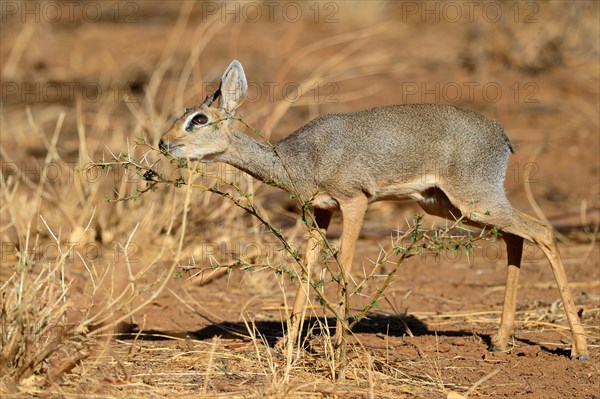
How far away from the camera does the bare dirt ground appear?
5.33 m

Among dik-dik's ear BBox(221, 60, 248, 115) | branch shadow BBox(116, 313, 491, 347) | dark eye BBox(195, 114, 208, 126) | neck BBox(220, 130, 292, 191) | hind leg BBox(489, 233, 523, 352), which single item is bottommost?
branch shadow BBox(116, 313, 491, 347)

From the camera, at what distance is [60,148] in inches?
461

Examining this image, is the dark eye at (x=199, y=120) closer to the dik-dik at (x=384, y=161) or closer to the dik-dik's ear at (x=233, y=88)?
the dik-dik at (x=384, y=161)

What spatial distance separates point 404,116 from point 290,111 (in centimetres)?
714

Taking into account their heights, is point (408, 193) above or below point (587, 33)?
below

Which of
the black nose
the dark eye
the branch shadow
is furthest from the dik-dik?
the branch shadow

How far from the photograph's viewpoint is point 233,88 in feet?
20.0

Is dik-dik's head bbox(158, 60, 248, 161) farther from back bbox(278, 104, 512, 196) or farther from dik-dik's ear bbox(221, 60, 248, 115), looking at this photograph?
back bbox(278, 104, 512, 196)

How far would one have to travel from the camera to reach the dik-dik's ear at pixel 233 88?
6.04 metres

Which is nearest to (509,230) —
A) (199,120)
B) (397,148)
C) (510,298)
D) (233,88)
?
(510,298)

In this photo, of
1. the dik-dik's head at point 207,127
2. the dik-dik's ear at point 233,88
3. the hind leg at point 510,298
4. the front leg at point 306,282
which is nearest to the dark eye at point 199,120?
the dik-dik's head at point 207,127

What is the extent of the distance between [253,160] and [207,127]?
1.18ft

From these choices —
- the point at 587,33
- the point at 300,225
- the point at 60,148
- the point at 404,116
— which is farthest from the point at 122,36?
the point at 404,116

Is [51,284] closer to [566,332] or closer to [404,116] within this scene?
[404,116]
